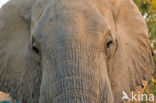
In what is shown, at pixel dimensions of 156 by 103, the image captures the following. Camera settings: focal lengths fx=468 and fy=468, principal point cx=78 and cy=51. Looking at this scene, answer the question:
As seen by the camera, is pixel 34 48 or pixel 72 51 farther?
pixel 34 48

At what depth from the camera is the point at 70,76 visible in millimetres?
3000

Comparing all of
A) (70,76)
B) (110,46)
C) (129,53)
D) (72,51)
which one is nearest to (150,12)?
(129,53)

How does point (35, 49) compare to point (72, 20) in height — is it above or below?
below

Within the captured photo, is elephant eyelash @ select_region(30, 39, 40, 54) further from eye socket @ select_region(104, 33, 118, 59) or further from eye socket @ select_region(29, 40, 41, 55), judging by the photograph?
eye socket @ select_region(104, 33, 118, 59)

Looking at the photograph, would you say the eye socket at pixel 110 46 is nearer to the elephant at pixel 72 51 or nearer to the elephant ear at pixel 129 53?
the elephant at pixel 72 51

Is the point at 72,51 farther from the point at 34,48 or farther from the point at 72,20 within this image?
the point at 34,48

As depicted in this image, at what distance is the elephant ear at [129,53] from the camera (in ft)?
11.6

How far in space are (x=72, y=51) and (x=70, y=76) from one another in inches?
7.2

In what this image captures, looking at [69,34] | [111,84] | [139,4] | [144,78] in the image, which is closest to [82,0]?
[69,34]

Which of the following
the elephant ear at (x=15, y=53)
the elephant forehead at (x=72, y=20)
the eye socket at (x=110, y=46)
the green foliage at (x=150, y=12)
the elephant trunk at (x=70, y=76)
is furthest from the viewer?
the green foliage at (x=150, y=12)

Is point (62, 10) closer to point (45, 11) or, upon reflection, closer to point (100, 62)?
point (45, 11)

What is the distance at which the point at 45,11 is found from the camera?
11.1 feet

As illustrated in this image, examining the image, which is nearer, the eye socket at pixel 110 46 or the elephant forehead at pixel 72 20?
the elephant forehead at pixel 72 20

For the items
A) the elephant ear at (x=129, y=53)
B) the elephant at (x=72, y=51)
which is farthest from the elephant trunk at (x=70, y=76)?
the elephant ear at (x=129, y=53)
